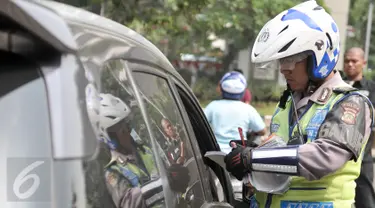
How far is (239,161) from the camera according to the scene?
2627 mm

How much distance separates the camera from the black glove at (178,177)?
7.17 ft

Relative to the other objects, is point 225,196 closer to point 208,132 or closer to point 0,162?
point 208,132

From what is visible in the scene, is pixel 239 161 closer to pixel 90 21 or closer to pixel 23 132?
pixel 90 21

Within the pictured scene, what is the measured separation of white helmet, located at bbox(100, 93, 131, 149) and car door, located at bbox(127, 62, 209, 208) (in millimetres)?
200

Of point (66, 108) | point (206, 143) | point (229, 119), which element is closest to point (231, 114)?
point (229, 119)

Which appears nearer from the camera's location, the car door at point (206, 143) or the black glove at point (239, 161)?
the black glove at point (239, 161)

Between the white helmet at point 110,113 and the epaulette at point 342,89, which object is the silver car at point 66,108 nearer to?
the white helmet at point 110,113

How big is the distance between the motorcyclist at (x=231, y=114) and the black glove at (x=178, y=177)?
3559 millimetres

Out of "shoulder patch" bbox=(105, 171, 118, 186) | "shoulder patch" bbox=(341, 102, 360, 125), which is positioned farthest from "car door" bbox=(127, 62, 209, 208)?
"shoulder patch" bbox=(341, 102, 360, 125)

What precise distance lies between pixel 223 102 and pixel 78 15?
4458 millimetres

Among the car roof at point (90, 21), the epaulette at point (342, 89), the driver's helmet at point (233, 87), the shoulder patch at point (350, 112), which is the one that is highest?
the driver's helmet at point (233, 87)

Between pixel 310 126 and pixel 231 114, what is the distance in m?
3.39

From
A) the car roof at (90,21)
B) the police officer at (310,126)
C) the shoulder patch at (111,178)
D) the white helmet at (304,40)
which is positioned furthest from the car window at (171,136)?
the white helmet at (304,40)

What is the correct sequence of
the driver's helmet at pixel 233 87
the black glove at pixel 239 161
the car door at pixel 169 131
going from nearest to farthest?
the car door at pixel 169 131 < the black glove at pixel 239 161 < the driver's helmet at pixel 233 87
